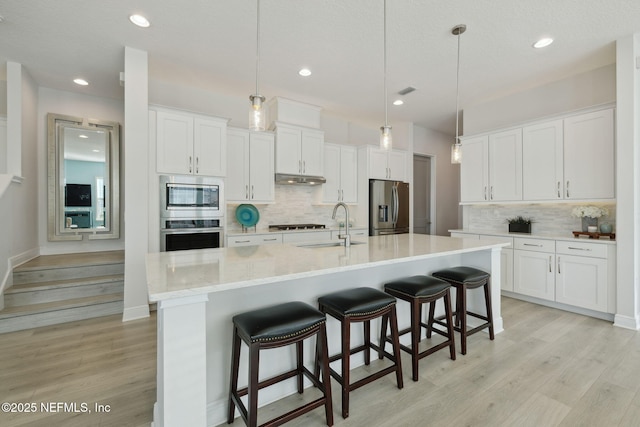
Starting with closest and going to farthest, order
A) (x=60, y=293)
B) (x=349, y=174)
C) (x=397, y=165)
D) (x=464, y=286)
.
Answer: (x=464, y=286)
(x=60, y=293)
(x=349, y=174)
(x=397, y=165)

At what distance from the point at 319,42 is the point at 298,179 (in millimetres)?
2072

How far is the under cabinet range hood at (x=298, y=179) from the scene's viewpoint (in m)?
4.44

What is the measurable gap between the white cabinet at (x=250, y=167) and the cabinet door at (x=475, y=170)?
3.08 meters

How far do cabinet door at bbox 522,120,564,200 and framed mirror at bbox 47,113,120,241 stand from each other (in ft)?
19.7

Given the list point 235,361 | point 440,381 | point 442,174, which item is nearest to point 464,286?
point 440,381

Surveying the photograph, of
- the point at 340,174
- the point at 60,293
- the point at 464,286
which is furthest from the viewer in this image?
the point at 340,174

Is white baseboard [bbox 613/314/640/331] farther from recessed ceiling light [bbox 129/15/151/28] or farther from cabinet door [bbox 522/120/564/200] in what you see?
recessed ceiling light [bbox 129/15/151/28]

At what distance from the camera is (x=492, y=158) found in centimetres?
420

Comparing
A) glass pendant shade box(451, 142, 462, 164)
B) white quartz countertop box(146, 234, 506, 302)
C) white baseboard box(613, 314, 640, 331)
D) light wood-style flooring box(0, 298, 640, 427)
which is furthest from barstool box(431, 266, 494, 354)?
white baseboard box(613, 314, 640, 331)

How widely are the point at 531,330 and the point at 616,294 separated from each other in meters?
1.04

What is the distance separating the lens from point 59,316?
3.04 meters

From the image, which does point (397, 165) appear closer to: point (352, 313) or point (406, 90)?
point (406, 90)

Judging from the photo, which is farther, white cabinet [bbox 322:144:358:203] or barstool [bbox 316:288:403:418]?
white cabinet [bbox 322:144:358:203]

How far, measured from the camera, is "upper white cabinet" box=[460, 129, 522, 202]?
395 centimetres
